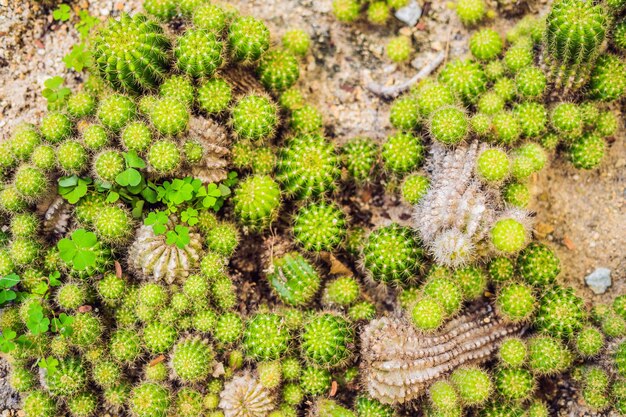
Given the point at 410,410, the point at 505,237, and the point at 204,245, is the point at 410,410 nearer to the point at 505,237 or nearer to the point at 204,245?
the point at 505,237

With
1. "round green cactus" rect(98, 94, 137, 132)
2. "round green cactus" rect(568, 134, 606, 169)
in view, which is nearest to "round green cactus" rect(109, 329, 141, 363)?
"round green cactus" rect(98, 94, 137, 132)

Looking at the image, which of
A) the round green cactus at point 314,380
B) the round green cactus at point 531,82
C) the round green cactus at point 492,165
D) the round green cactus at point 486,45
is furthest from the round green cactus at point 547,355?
the round green cactus at point 486,45

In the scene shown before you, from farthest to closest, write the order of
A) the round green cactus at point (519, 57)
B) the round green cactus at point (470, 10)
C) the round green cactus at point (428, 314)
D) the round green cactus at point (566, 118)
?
the round green cactus at point (470, 10) < the round green cactus at point (519, 57) < the round green cactus at point (566, 118) < the round green cactus at point (428, 314)

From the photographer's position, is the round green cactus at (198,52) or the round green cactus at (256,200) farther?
the round green cactus at (256,200)

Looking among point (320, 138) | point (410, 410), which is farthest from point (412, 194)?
point (410, 410)

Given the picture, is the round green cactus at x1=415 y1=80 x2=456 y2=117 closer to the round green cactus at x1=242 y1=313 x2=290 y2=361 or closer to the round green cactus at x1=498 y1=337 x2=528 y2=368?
the round green cactus at x1=498 y1=337 x2=528 y2=368

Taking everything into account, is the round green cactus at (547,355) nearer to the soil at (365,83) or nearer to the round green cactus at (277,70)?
the soil at (365,83)

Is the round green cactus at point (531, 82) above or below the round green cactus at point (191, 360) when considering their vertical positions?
above

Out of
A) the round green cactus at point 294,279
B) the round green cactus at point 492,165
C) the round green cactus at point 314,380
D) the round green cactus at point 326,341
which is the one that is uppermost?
the round green cactus at point 492,165

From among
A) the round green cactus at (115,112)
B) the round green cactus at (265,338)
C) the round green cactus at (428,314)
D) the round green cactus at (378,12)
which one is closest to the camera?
the round green cactus at (428,314)
